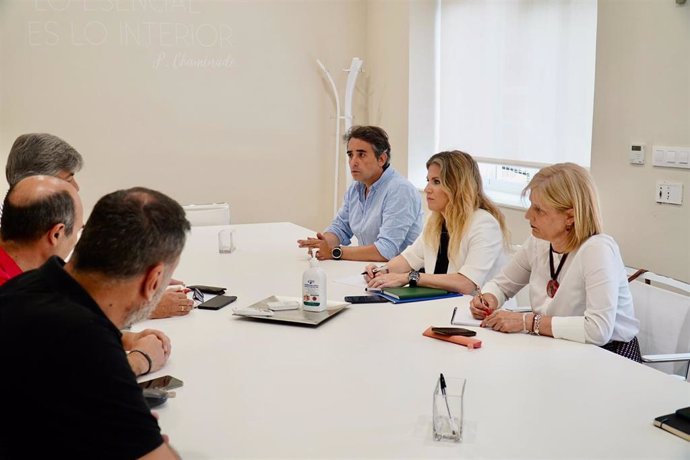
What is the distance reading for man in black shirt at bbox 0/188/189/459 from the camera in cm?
120

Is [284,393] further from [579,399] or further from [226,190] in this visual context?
[226,190]

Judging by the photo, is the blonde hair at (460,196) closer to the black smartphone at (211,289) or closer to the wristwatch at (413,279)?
the wristwatch at (413,279)

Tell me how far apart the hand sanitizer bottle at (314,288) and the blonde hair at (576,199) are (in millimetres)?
821

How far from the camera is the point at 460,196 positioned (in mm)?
3195

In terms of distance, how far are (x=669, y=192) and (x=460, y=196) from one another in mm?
1057

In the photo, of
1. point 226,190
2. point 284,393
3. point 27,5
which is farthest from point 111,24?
point 284,393

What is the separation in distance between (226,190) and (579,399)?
15.3 feet

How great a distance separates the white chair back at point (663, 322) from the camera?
8.71 ft

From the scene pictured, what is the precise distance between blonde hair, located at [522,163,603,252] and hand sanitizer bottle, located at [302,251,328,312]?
82 centimetres

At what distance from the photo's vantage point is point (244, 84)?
6.03 meters

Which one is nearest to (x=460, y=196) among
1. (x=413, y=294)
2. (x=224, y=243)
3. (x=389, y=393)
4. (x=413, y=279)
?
(x=413, y=279)

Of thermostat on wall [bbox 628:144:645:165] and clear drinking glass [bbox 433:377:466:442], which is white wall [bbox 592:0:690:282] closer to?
thermostat on wall [bbox 628:144:645:165]

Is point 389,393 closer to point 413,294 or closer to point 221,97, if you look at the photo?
point 413,294

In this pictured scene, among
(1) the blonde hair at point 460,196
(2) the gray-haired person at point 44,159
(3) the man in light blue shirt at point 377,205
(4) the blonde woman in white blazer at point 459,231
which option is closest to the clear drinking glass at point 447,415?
(4) the blonde woman in white blazer at point 459,231
